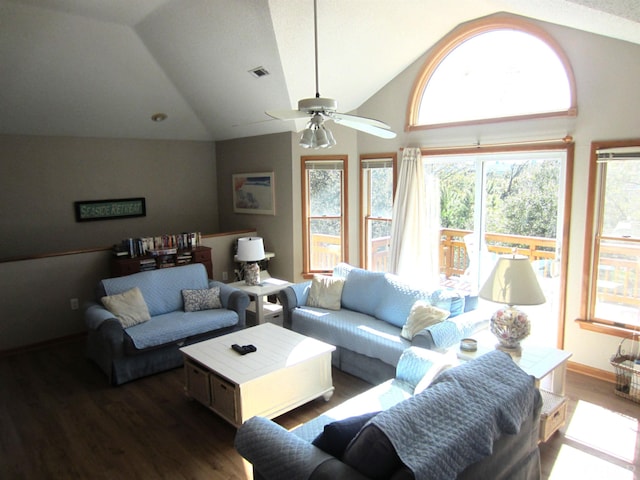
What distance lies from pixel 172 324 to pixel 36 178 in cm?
310

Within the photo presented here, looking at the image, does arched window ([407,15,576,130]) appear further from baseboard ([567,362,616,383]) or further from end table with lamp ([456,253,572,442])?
baseboard ([567,362,616,383])

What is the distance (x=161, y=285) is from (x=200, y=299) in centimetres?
44

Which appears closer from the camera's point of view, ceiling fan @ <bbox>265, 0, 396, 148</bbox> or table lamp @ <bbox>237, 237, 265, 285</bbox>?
ceiling fan @ <bbox>265, 0, 396, 148</bbox>

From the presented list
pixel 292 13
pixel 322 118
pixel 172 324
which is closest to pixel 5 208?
pixel 172 324

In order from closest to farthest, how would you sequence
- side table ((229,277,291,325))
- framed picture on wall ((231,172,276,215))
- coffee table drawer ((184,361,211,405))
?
coffee table drawer ((184,361,211,405))
side table ((229,277,291,325))
framed picture on wall ((231,172,276,215))

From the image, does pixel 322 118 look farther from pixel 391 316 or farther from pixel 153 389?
pixel 153 389

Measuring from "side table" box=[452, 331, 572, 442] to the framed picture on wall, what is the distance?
3677 millimetres

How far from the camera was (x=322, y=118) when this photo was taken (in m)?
2.80

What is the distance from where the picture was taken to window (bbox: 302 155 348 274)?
600 centimetres

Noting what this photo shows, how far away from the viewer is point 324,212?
6.16 metres

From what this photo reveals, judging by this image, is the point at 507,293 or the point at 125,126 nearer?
the point at 507,293

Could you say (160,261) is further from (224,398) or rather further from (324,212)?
(224,398)

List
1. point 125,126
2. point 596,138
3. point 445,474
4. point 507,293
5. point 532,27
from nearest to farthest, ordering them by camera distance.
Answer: point 445,474
point 507,293
point 596,138
point 532,27
point 125,126

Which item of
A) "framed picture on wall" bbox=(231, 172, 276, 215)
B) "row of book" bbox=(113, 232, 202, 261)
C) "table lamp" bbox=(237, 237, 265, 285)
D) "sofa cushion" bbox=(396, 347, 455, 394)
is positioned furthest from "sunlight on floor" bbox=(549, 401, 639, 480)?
"row of book" bbox=(113, 232, 202, 261)
